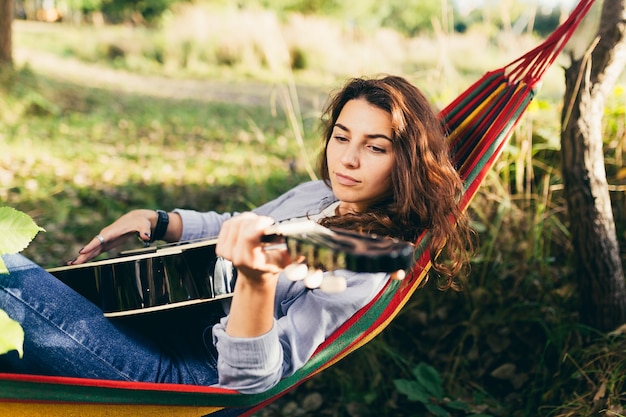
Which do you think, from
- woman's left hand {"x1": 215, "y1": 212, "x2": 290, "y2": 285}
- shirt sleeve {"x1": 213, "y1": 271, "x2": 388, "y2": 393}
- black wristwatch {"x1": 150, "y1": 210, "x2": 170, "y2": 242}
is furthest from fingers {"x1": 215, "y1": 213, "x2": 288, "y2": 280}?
black wristwatch {"x1": 150, "y1": 210, "x2": 170, "y2": 242}

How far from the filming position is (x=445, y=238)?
1.65 metres

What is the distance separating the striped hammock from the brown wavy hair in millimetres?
63

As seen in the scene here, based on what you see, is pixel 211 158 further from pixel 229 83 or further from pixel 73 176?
pixel 229 83

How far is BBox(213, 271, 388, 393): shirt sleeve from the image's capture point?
1.25m

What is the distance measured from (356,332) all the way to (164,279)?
497mm

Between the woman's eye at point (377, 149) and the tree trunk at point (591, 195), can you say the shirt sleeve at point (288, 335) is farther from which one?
the tree trunk at point (591, 195)

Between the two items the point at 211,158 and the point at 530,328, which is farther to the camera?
the point at 211,158

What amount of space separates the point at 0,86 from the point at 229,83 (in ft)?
14.1

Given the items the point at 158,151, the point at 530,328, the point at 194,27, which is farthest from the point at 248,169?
the point at 194,27

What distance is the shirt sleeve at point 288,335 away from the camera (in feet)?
4.11

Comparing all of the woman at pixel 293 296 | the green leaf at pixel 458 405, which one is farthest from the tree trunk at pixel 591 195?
the woman at pixel 293 296

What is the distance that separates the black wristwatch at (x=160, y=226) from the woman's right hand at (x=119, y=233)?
1cm

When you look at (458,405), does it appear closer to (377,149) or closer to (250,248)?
(377,149)

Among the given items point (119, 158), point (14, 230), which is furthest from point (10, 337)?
point (119, 158)
